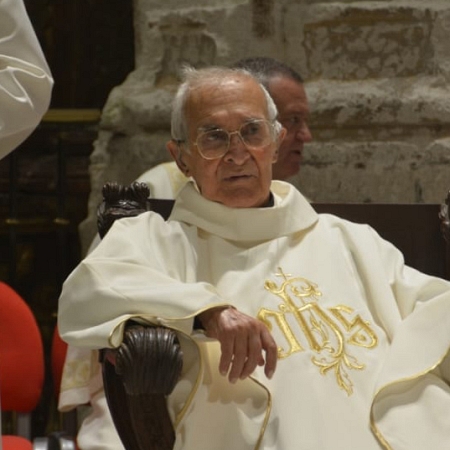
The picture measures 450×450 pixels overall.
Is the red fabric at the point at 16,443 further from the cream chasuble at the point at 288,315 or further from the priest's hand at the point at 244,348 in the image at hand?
the priest's hand at the point at 244,348

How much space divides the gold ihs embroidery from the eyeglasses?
1.30 feet

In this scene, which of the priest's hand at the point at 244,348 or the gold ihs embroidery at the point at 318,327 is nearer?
the priest's hand at the point at 244,348

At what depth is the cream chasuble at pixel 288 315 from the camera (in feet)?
11.1

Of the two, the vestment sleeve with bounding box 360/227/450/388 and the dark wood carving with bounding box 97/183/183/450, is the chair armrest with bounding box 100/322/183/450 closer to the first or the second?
the dark wood carving with bounding box 97/183/183/450

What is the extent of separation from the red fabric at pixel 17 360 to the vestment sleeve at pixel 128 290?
80 cm

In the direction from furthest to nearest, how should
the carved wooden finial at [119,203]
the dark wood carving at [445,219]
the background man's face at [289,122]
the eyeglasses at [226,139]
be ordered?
the background man's face at [289,122] → the dark wood carving at [445,219] → the carved wooden finial at [119,203] → the eyeglasses at [226,139]

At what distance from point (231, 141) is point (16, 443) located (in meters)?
1.14

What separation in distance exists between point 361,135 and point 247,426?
2623mm

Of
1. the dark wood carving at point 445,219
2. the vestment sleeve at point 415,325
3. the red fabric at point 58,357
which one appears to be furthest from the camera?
the red fabric at point 58,357

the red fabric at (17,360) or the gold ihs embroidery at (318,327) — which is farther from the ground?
the gold ihs embroidery at (318,327)

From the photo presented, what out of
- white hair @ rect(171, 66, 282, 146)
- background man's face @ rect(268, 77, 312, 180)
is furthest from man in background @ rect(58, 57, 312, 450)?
white hair @ rect(171, 66, 282, 146)

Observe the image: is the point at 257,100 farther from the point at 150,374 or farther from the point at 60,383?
the point at 60,383

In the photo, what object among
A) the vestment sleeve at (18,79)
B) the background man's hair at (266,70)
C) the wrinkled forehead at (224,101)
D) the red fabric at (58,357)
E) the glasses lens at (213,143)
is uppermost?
the vestment sleeve at (18,79)

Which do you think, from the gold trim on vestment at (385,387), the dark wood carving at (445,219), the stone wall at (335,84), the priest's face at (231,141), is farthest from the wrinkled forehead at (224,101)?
the stone wall at (335,84)
